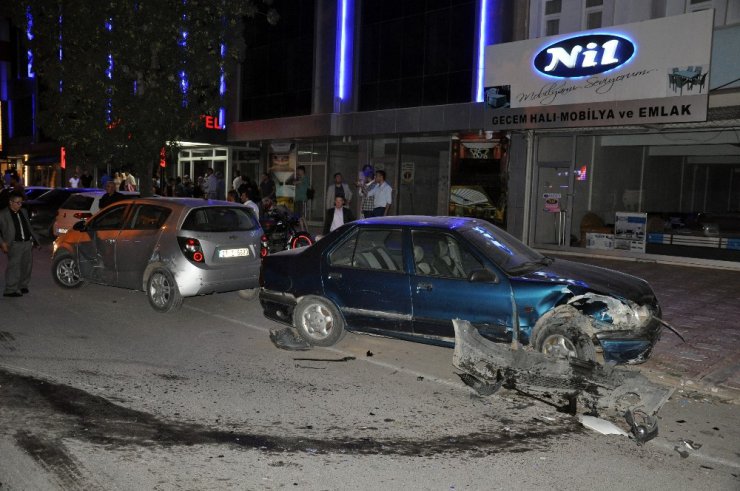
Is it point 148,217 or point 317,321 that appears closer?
point 317,321

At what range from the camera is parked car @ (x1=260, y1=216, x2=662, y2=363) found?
598 centimetres

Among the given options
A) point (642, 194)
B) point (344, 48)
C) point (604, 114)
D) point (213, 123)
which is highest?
point (344, 48)

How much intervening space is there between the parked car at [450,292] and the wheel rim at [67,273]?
4.55m

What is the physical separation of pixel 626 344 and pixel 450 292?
5.56 ft

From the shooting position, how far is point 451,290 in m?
6.46

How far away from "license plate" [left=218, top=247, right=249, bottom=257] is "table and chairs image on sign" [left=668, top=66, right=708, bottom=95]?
936 cm

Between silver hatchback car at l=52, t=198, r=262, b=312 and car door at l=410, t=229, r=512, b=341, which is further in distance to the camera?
silver hatchback car at l=52, t=198, r=262, b=312

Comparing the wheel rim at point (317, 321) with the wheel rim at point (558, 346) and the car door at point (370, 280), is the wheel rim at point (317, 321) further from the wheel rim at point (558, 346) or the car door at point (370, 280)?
the wheel rim at point (558, 346)

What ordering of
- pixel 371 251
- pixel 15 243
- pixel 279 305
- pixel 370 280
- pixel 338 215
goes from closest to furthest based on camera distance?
pixel 370 280 < pixel 371 251 < pixel 279 305 < pixel 15 243 < pixel 338 215

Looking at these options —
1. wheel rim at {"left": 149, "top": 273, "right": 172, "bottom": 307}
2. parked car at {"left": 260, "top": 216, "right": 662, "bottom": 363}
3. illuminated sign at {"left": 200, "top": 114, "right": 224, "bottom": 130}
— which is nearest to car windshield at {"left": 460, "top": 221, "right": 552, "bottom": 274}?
parked car at {"left": 260, "top": 216, "right": 662, "bottom": 363}

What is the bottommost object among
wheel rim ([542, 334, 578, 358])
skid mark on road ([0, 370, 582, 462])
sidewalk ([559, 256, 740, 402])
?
skid mark on road ([0, 370, 582, 462])

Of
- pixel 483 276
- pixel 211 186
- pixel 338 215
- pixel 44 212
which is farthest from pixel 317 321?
pixel 211 186

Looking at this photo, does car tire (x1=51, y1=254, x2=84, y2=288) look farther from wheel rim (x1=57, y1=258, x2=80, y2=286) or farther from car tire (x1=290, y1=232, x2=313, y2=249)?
car tire (x1=290, y1=232, x2=313, y2=249)

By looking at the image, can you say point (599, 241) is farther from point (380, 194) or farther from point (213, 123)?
point (213, 123)
